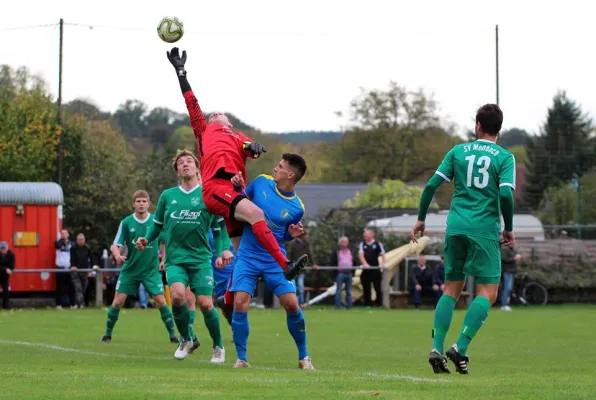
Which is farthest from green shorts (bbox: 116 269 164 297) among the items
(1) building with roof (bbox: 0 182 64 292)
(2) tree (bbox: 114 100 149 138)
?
(2) tree (bbox: 114 100 149 138)

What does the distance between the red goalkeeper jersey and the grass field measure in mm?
1879

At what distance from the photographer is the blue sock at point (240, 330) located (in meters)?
10.9

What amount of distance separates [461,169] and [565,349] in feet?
19.6

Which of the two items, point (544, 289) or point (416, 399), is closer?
point (416, 399)

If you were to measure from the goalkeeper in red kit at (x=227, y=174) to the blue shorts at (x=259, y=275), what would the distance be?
152 millimetres

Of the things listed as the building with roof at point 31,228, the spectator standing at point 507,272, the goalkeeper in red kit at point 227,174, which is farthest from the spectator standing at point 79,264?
the goalkeeper in red kit at point 227,174

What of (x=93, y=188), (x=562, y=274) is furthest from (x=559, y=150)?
(x=93, y=188)

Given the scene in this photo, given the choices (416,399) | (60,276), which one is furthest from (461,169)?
(60,276)

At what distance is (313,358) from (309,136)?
65.0m

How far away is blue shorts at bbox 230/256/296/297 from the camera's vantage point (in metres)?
10.8

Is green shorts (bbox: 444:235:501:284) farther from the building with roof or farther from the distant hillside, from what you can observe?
the distant hillside

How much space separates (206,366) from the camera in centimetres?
1116

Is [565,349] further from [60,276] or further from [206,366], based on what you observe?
[60,276]

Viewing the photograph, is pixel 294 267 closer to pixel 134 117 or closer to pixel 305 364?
pixel 305 364
